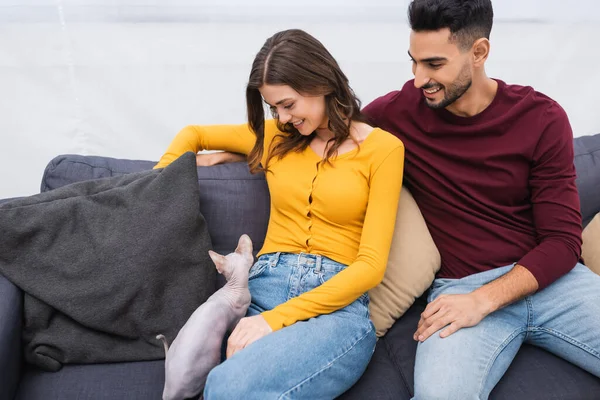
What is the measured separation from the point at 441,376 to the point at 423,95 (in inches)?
31.4

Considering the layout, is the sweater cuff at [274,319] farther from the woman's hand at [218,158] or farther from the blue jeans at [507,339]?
the woman's hand at [218,158]

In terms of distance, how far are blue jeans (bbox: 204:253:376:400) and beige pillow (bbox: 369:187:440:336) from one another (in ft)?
0.35

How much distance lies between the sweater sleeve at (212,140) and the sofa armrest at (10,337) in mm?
517

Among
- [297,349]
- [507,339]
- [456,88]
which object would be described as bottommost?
[507,339]

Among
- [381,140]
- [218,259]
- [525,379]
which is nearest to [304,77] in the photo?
[381,140]

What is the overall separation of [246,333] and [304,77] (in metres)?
0.64

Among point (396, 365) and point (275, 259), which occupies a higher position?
point (275, 259)

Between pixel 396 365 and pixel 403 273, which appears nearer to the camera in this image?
pixel 396 365

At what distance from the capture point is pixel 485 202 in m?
1.73

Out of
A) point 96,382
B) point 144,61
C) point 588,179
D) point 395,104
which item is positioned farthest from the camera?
point 144,61

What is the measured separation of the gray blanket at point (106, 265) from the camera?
155 cm

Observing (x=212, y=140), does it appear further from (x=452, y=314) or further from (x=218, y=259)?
(x=452, y=314)

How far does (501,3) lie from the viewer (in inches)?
97.7

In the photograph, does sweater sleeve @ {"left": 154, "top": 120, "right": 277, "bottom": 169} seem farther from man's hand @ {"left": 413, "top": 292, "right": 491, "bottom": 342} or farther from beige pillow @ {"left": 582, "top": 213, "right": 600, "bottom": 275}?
beige pillow @ {"left": 582, "top": 213, "right": 600, "bottom": 275}
